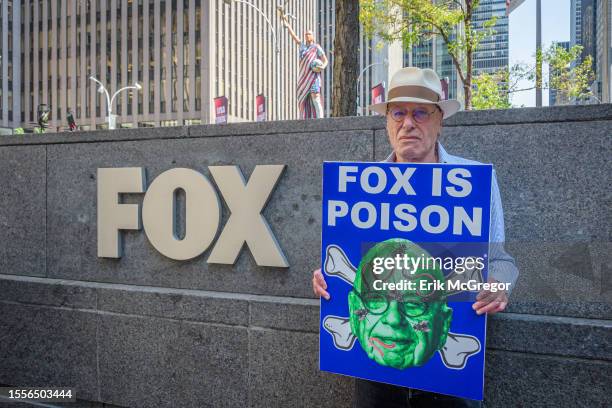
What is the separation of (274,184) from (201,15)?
69.5m

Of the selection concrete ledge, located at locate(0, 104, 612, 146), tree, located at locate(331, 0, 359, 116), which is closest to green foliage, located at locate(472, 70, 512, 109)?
tree, located at locate(331, 0, 359, 116)

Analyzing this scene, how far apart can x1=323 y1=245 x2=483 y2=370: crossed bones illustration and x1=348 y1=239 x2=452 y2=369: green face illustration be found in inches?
1.7

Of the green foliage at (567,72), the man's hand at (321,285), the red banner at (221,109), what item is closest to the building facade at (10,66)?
the red banner at (221,109)

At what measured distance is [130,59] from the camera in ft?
237

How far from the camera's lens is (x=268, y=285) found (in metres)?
4.10

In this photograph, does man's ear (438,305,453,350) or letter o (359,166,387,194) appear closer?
man's ear (438,305,453,350)

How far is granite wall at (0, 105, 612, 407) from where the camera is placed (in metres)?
3.27

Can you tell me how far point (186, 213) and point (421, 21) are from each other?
51.4ft

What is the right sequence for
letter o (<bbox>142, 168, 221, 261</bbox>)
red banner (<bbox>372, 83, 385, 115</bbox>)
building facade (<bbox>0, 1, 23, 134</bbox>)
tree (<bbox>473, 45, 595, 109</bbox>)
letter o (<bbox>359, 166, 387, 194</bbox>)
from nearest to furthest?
letter o (<bbox>359, 166, 387, 194</bbox>) → letter o (<bbox>142, 168, 221, 261</bbox>) → red banner (<bbox>372, 83, 385, 115</bbox>) → tree (<bbox>473, 45, 595, 109</bbox>) → building facade (<bbox>0, 1, 23, 134</bbox>)

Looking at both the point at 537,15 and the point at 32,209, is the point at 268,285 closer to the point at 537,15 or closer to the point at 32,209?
the point at 32,209

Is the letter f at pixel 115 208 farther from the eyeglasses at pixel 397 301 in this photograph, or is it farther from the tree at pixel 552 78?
the tree at pixel 552 78

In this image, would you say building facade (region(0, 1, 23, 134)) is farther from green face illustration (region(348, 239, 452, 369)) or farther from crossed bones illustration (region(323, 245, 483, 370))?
green face illustration (region(348, 239, 452, 369))

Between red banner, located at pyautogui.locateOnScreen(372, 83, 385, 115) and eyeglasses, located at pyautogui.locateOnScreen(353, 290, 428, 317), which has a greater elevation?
red banner, located at pyautogui.locateOnScreen(372, 83, 385, 115)

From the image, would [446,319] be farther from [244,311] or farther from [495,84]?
[495,84]
